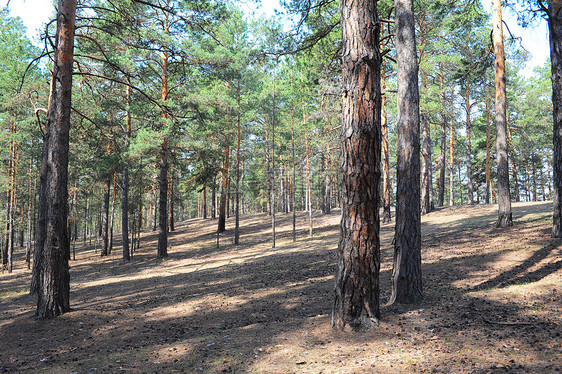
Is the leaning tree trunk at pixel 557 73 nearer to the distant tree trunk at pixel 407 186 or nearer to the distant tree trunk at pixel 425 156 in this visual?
the distant tree trunk at pixel 407 186

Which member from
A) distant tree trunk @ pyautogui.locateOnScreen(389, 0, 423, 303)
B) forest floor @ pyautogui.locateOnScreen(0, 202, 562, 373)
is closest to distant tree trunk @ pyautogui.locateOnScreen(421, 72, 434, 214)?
forest floor @ pyautogui.locateOnScreen(0, 202, 562, 373)

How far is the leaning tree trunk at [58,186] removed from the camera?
22.6ft

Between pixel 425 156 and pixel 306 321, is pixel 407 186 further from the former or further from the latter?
pixel 425 156

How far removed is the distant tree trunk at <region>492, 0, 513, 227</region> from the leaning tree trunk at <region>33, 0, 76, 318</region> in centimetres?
1443

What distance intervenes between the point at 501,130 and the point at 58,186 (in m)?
15.2

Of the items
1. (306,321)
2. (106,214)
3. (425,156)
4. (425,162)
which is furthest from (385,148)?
(106,214)

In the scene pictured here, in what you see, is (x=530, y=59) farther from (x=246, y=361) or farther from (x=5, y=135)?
(x=5, y=135)

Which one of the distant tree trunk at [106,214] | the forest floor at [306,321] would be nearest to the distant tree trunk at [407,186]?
the forest floor at [306,321]

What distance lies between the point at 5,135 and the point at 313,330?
931 inches

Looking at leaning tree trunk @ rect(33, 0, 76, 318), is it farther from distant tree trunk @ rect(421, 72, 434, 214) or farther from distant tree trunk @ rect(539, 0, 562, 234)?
distant tree trunk @ rect(421, 72, 434, 214)

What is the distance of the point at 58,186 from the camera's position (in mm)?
7043

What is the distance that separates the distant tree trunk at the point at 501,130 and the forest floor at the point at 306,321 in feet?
2.60

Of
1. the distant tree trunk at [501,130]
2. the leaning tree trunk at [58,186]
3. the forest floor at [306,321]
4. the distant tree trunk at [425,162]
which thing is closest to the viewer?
the forest floor at [306,321]

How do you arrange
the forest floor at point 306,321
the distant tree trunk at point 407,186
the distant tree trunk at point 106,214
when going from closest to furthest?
the forest floor at point 306,321 < the distant tree trunk at point 407,186 < the distant tree trunk at point 106,214
